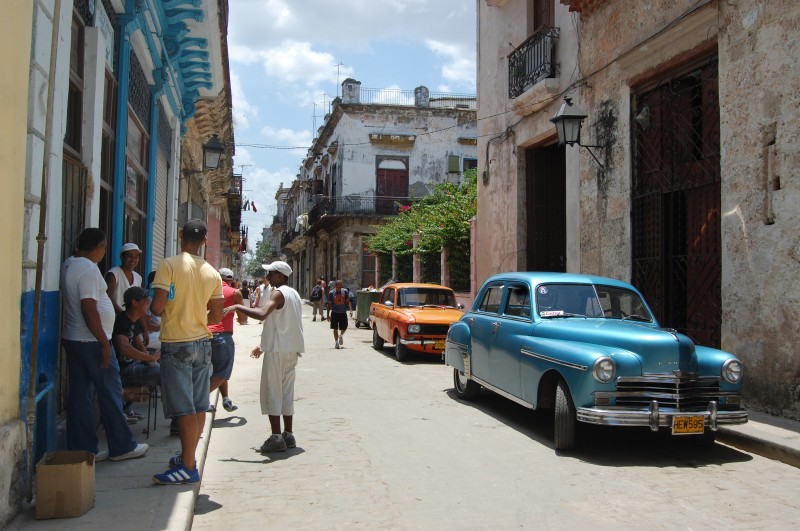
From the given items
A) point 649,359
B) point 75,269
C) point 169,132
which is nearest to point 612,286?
point 649,359

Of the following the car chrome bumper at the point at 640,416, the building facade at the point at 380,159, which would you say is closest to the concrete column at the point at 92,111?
the car chrome bumper at the point at 640,416

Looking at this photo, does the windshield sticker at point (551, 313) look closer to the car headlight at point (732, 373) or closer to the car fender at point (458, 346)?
the car fender at point (458, 346)

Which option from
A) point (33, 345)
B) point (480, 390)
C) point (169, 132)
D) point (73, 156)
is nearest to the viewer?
point (33, 345)

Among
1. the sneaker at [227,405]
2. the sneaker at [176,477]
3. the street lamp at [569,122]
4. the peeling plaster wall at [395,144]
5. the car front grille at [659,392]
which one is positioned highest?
the peeling plaster wall at [395,144]

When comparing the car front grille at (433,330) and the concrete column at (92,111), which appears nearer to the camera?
the concrete column at (92,111)

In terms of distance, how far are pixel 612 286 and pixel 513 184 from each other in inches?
326

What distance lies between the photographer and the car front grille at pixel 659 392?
5895 mm

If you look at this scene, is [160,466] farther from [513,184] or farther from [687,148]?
[513,184]

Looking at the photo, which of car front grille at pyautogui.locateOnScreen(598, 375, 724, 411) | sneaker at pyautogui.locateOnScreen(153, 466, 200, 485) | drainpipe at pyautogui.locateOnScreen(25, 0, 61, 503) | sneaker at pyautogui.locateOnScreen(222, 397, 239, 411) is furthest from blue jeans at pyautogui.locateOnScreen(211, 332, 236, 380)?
car front grille at pyautogui.locateOnScreen(598, 375, 724, 411)

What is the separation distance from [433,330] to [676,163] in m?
5.55

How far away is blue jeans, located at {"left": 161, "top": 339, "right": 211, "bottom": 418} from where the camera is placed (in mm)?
4590

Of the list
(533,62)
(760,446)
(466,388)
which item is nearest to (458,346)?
(466,388)

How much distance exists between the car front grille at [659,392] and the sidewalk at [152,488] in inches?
38.9

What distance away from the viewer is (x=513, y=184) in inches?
620
